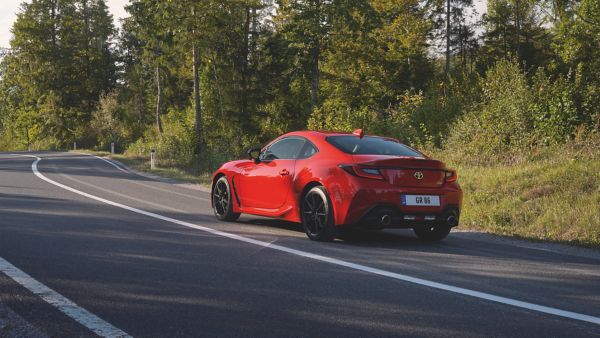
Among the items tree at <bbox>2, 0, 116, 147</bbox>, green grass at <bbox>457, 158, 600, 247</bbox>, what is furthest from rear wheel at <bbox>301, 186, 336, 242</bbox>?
tree at <bbox>2, 0, 116, 147</bbox>

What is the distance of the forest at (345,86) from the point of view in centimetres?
1306

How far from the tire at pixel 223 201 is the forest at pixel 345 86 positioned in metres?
3.89

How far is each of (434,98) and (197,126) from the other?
13.9 m

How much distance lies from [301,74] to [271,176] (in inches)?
1081

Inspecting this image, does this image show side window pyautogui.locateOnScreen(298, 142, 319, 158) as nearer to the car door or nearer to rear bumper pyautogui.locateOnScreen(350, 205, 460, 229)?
the car door

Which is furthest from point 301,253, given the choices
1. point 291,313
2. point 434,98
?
point 434,98

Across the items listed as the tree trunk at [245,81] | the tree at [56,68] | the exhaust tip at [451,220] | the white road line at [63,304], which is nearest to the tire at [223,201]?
the exhaust tip at [451,220]

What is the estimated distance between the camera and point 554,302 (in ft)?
16.2

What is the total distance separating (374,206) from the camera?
7445 millimetres

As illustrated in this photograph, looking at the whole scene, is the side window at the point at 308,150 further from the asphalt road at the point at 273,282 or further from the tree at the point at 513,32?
the tree at the point at 513,32

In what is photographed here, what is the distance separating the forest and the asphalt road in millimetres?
2756

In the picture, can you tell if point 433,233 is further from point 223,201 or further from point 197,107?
point 197,107

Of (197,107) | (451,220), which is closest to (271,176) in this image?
(451,220)

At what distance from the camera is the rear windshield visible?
8133 mm
